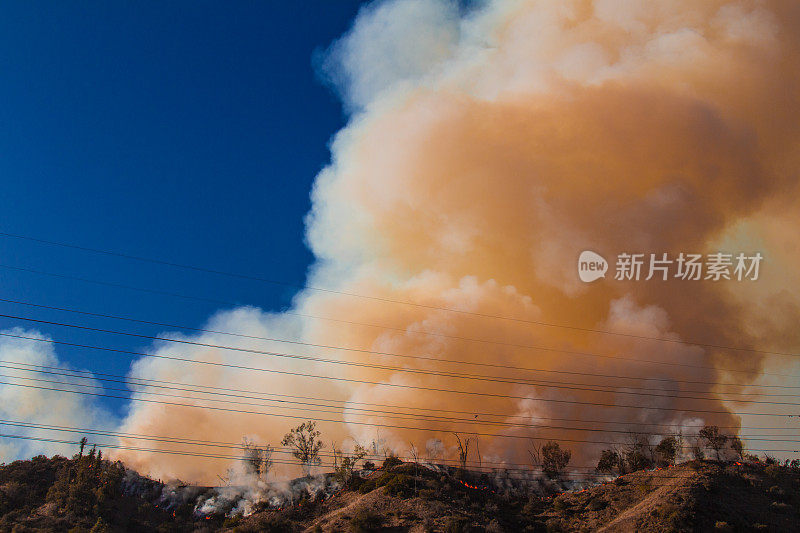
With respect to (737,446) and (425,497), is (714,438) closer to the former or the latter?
(737,446)

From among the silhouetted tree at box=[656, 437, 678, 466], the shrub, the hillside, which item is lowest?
the hillside

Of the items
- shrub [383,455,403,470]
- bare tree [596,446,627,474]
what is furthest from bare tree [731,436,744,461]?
shrub [383,455,403,470]

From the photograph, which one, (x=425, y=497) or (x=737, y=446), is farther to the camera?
(x=737, y=446)

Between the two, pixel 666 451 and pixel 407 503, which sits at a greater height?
pixel 666 451

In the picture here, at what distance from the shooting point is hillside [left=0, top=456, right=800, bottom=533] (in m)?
90.4

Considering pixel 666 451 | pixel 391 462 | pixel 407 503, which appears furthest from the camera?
pixel 666 451

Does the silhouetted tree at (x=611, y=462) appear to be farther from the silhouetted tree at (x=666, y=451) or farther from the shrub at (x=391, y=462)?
the shrub at (x=391, y=462)

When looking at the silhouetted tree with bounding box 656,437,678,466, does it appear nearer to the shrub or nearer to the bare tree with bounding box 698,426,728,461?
the bare tree with bounding box 698,426,728,461

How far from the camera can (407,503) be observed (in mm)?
99750

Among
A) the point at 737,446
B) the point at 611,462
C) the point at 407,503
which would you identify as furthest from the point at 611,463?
the point at 407,503

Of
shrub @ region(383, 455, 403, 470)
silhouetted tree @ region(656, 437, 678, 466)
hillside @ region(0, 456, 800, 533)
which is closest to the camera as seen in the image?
hillside @ region(0, 456, 800, 533)

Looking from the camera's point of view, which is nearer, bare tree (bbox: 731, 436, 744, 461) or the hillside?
the hillside

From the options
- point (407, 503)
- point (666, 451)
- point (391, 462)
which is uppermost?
point (666, 451)

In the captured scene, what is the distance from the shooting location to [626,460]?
457 ft
